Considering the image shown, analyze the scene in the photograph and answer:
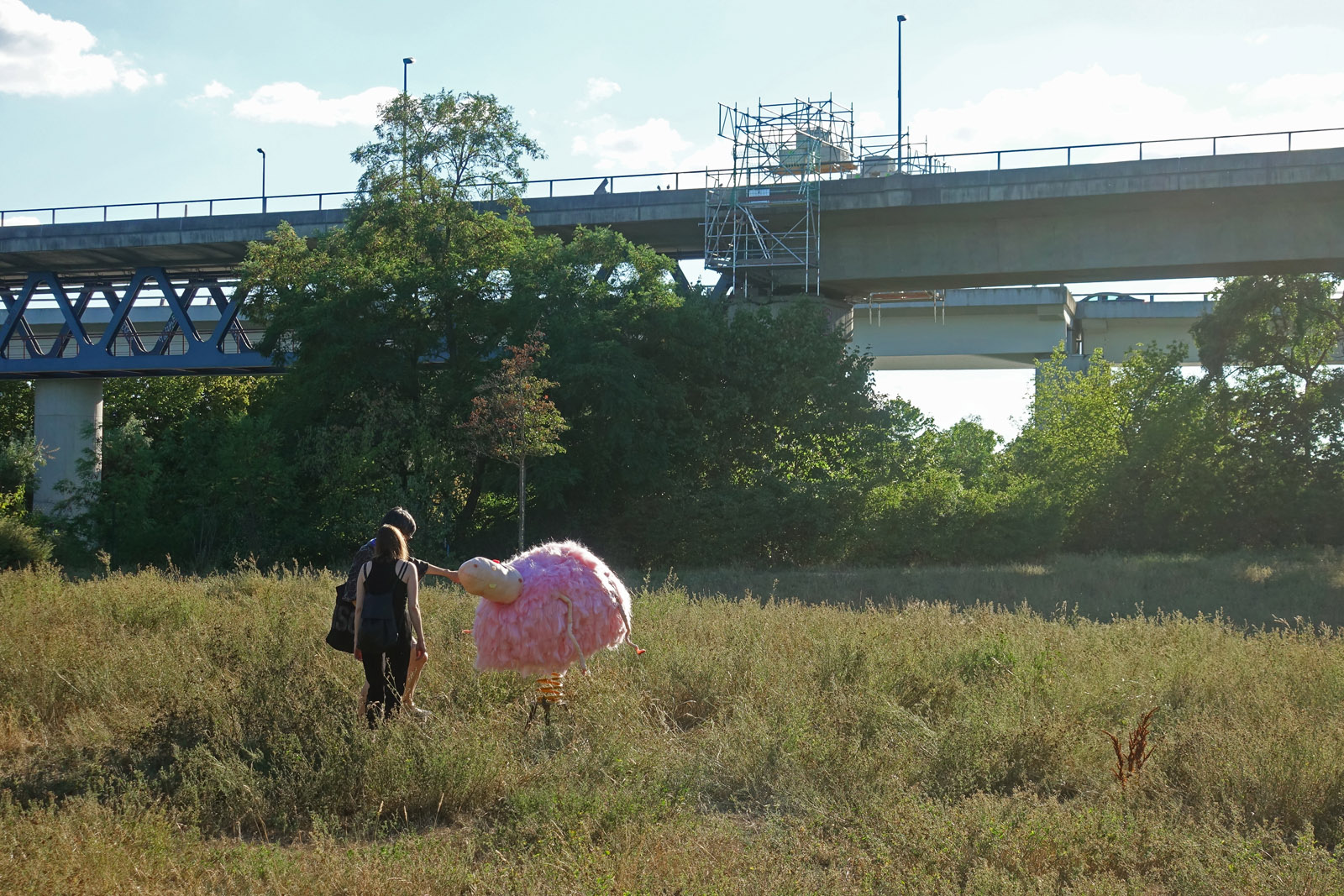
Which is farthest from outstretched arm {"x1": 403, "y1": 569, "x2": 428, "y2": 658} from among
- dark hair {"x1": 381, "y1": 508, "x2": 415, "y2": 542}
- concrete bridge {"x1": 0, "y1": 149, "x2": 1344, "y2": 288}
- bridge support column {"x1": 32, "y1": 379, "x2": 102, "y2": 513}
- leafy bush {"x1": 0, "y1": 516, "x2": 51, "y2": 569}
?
bridge support column {"x1": 32, "y1": 379, "x2": 102, "y2": 513}

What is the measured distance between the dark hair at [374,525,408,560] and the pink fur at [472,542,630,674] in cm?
72

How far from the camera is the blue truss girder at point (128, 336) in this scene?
3503cm

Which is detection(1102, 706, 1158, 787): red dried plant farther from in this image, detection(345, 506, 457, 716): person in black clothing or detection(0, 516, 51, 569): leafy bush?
detection(0, 516, 51, 569): leafy bush

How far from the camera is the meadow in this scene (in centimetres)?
575

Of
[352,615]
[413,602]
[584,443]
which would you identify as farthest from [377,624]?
[584,443]

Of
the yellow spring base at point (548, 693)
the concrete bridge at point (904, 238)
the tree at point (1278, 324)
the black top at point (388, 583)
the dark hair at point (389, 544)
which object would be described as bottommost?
the yellow spring base at point (548, 693)

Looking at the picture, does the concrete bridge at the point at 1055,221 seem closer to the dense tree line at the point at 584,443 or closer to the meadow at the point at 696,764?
the dense tree line at the point at 584,443

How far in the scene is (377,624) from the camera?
819 cm

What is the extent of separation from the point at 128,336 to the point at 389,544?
34852 mm

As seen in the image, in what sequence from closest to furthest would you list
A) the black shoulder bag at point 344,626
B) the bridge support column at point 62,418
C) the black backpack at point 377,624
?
the black backpack at point 377,624, the black shoulder bag at point 344,626, the bridge support column at point 62,418

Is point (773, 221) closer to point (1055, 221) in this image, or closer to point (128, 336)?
point (1055, 221)

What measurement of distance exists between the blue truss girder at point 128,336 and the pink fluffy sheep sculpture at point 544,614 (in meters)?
27.0

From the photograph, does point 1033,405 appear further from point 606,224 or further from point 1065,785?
point 1065,785

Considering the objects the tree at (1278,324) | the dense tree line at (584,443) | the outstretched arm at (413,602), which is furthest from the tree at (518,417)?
the tree at (1278,324)
